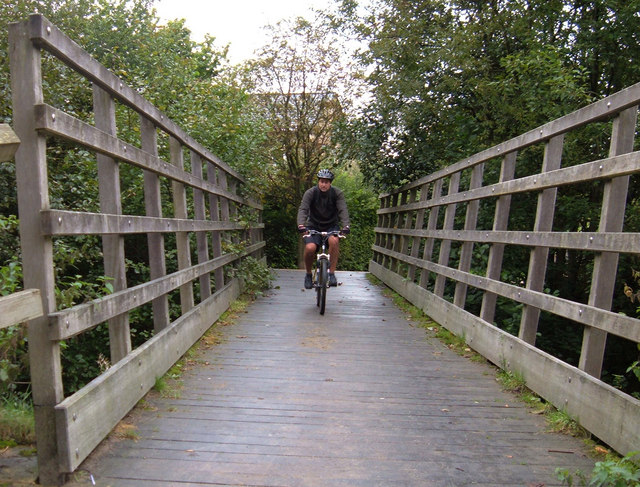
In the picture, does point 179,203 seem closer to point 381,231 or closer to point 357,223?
point 381,231

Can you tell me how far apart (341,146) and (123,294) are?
26.6 ft

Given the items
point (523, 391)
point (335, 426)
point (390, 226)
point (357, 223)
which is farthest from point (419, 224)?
point (357, 223)

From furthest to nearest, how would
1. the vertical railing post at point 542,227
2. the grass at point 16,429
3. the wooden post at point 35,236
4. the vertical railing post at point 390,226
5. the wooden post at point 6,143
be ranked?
the vertical railing post at point 390,226 < the vertical railing post at point 542,227 < the grass at point 16,429 < the wooden post at point 35,236 < the wooden post at point 6,143

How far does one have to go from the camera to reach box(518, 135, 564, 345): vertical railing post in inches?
163

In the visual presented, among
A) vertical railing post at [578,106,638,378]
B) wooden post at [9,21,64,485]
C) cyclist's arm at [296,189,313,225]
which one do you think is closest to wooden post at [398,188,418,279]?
cyclist's arm at [296,189,313,225]

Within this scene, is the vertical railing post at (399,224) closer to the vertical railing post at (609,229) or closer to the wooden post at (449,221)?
the wooden post at (449,221)

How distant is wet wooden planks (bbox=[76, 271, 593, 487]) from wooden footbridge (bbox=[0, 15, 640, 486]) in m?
0.01

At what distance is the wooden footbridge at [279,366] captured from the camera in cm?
257

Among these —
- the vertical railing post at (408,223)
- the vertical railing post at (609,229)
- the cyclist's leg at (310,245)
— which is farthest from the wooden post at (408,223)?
the vertical railing post at (609,229)

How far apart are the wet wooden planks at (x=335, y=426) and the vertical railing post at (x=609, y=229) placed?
503 mm

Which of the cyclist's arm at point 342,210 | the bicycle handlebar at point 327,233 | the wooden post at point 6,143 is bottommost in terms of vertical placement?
the bicycle handlebar at point 327,233

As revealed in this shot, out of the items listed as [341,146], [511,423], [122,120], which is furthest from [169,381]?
[341,146]

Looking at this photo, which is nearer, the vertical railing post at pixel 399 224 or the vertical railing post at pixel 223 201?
the vertical railing post at pixel 223 201

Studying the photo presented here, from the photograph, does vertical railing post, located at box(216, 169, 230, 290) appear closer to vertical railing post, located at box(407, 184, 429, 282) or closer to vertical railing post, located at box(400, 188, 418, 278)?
vertical railing post, located at box(407, 184, 429, 282)
